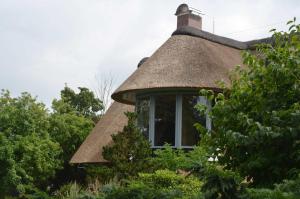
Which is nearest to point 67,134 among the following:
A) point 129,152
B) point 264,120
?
point 129,152

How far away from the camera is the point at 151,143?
65.0ft

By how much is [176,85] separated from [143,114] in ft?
6.51

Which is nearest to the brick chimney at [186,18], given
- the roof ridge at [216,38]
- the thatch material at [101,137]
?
the roof ridge at [216,38]

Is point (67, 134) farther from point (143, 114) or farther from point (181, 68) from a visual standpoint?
point (181, 68)

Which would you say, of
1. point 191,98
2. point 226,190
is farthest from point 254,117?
point 191,98

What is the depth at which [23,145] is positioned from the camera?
922 inches

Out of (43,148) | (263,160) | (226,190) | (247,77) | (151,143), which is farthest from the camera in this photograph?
(43,148)

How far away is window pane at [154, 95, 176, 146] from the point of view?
1998 centimetres

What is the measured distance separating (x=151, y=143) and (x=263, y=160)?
494 inches

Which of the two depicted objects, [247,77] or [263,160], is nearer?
[263,160]

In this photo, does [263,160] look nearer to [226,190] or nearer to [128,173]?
[226,190]

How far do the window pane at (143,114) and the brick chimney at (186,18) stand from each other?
5.76m

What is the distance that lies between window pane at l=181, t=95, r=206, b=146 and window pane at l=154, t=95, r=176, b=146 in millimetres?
391

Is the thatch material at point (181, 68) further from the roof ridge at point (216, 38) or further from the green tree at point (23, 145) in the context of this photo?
the green tree at point (23, 145)
